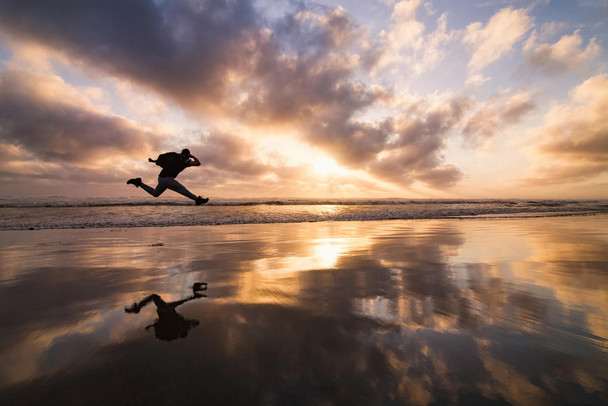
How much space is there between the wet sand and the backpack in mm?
4819

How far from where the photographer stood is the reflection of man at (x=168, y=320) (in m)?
3.09

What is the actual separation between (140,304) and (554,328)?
5310mm

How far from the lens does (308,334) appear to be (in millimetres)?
3037

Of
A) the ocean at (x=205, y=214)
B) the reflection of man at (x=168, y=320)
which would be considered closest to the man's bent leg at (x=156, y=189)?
the reflection of man at (x=168, y=320)

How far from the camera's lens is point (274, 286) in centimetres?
477

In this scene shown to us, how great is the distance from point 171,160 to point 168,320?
8.10 metres

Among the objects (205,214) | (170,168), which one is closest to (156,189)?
(170,168)

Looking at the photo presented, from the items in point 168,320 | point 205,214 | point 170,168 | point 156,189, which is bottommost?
point 168,320

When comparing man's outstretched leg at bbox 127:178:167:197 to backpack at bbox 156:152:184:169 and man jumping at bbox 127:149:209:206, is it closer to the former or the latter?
man jumping at bbox 127:149:209:206

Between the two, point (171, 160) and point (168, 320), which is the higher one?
point (171, 160)

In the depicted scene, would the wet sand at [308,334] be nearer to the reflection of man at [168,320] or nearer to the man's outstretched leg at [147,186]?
the reflection of man at [168,320]

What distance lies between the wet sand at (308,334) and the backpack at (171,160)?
4819 mm

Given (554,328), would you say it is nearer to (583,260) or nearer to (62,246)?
(583,260)

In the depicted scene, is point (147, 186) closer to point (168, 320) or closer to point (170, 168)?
point (170, 168)
